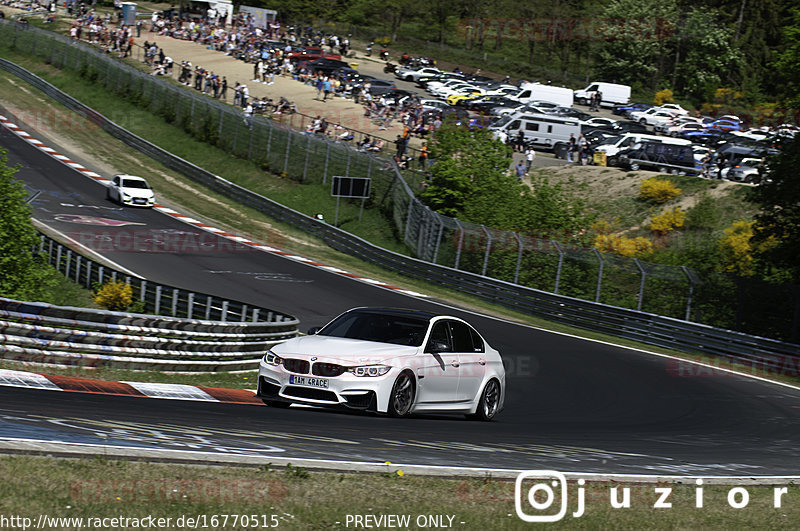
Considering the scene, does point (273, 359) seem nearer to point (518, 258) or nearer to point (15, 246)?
point (15, 246)

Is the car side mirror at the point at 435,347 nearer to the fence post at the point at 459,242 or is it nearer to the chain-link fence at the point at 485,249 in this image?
the chain-link fence at the point at 485,249

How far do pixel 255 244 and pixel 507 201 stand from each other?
10290mm

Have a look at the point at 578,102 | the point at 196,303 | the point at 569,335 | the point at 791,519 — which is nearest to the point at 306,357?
the point at 791,519

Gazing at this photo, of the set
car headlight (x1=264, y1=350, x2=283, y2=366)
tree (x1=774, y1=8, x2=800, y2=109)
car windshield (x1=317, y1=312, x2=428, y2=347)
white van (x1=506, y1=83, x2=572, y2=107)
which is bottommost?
car headlight (x1=264, y1=350, x2=283, y2=366)

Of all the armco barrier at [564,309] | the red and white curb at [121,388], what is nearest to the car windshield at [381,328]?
the red and white curb at [121,388]

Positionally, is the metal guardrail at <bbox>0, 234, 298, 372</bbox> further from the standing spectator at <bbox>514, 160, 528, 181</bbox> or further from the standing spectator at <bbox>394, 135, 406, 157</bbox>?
the standing spectator at <bbox>514, 160, 528, 181</bbox>

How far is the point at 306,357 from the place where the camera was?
10.7m

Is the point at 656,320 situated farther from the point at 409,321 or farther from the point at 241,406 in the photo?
the point at 241,406

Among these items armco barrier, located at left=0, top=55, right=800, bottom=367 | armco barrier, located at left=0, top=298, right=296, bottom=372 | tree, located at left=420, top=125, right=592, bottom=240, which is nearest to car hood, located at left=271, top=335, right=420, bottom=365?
armco barrier, located at left=0, top=298, right=296, bottom=372

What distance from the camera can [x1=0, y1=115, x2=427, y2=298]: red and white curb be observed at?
3220 centimetres

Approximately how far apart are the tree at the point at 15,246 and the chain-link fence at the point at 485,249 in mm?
15036

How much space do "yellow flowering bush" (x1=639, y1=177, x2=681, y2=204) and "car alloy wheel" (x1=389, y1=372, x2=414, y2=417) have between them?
39633 millimetres

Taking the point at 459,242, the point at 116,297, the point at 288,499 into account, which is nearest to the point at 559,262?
the point at 459,242

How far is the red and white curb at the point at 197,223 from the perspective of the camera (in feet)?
106
